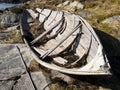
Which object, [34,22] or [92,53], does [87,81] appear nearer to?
[92,53]

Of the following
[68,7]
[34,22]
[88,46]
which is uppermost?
[88,46]

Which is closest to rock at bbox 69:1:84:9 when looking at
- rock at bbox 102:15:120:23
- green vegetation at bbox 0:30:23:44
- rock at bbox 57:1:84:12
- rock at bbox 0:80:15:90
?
rock at bbox 57:1:84:12

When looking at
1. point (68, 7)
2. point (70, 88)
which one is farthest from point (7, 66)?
point (68, 7)

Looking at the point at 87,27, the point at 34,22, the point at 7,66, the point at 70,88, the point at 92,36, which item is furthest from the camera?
the point at 34,22

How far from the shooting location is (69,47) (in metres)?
16.7

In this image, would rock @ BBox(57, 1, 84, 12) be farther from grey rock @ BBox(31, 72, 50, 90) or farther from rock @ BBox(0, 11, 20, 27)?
grey rock @ BBox(31, 72, 50, 90)

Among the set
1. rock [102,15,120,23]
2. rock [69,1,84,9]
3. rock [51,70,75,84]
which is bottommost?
rock [69,1,84,9]

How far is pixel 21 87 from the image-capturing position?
1420 centimetres

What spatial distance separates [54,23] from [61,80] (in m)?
7.73

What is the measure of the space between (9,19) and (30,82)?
18.4 metres

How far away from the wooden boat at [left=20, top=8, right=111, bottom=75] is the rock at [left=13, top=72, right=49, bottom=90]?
2.73 feet

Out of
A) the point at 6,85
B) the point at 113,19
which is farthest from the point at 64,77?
the point at 113,19

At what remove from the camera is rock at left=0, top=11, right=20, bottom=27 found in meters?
30.6

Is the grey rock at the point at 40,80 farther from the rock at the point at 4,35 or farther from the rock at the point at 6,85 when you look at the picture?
the rock at the point at 4,35
